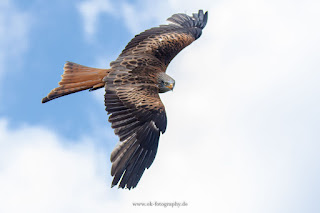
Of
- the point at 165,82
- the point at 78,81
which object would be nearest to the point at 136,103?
the point at 165,82

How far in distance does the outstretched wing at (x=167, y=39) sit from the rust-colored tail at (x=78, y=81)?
910 millimetres

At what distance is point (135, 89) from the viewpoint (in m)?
10.1

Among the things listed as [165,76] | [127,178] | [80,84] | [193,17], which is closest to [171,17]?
[193,17]

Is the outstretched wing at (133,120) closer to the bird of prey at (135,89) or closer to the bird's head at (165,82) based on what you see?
the bird of prey at (135,89)

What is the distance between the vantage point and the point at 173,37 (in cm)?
1210

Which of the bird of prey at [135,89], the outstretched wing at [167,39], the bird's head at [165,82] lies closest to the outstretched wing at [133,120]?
the bird of prey at [135,89]

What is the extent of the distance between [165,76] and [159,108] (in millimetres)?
1200

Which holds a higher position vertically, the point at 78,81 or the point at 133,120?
the point at 78,81

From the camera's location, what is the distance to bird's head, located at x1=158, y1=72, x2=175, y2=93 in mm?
10710

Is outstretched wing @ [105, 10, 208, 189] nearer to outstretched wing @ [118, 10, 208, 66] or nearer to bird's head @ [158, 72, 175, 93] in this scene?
outstretched wing @ [118, 10, 208, 66]

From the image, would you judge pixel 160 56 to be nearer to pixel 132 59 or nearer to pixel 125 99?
pixel 132 59

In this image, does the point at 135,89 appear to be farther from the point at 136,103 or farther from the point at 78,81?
the point at 78,81

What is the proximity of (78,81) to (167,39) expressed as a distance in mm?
2539

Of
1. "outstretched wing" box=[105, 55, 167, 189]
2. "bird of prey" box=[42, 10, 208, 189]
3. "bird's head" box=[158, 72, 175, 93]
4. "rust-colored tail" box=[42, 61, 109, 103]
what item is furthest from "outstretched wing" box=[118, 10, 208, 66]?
"outstretched wing" box=[105, 55, 167, 189]
